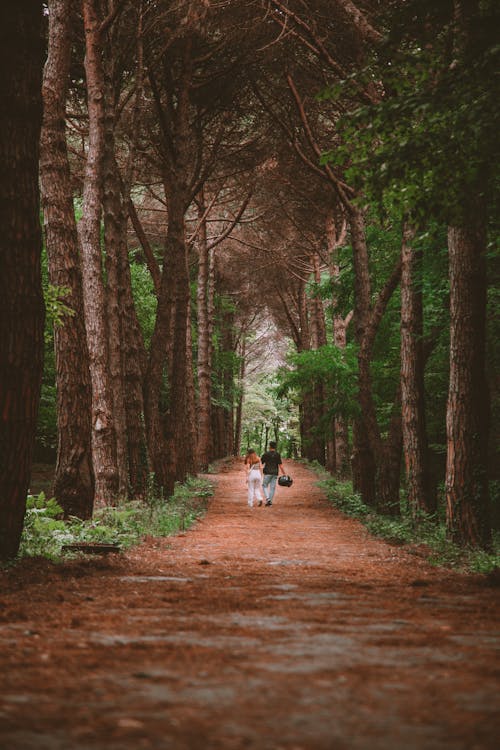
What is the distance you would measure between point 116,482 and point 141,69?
351 inches

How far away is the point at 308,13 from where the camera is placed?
15.6 m

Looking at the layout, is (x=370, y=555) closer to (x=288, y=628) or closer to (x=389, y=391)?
(x=288, y=628)

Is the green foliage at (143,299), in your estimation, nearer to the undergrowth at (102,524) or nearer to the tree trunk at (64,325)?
the undergrowth at (102,524)

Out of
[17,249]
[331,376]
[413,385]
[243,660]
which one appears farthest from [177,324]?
[243,660]

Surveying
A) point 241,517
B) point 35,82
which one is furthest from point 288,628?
point 241,517

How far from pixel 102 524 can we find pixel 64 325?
3248mm

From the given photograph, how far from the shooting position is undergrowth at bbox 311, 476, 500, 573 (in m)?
9.21

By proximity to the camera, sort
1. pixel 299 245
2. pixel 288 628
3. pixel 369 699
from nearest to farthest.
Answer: pixel 369 699 → pixel 288 628 → pixel 299 245

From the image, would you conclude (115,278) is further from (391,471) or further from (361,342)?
(391,471)

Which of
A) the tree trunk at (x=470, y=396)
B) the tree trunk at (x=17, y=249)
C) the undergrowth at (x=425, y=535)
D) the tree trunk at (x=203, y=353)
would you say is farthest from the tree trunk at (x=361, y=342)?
the tree trunk at (x=17, y=249)

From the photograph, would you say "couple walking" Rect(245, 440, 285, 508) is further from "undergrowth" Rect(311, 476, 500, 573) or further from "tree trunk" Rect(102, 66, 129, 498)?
"tree trunk" Rect(102, 66, 129, 498)

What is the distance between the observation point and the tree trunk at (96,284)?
13.7 meters

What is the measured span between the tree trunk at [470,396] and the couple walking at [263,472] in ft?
32.4

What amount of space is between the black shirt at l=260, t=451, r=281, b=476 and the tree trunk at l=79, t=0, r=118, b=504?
292 inches
